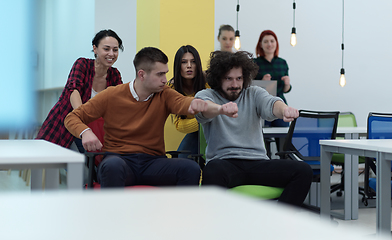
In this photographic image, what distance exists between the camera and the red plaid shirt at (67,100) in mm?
2885

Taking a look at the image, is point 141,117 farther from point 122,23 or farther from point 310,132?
point 122,23

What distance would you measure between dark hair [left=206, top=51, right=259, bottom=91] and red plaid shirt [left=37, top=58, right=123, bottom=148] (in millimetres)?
902

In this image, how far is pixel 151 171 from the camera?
2229mm

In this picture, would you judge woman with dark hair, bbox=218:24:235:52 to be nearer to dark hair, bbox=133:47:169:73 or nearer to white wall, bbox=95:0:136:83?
white wall, bbox=95:0:136:83

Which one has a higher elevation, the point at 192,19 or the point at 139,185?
the point at 192,19

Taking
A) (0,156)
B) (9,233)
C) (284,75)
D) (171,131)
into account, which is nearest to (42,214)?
(9,233)

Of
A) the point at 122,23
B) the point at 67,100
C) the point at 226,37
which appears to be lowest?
the point at 67,100

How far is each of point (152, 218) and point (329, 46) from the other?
649 centimetres

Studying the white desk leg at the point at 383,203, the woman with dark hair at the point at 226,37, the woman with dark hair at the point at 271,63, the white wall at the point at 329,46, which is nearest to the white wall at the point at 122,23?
the woman with dark hair at the point at 226,37

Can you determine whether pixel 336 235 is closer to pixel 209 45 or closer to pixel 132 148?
pixel 132 148

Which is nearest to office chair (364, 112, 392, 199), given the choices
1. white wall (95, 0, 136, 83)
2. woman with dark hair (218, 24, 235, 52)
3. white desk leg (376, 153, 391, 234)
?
white desk leg (376, 153, 391, 234)

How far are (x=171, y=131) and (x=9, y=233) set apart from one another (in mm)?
2966

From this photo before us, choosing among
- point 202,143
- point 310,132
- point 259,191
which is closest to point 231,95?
point 202,143

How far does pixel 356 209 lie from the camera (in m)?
3.38
